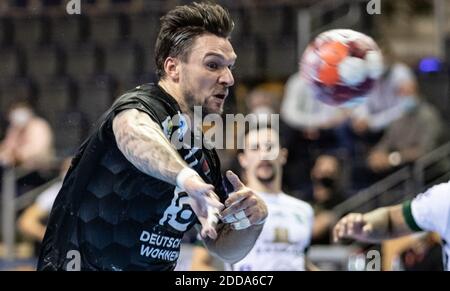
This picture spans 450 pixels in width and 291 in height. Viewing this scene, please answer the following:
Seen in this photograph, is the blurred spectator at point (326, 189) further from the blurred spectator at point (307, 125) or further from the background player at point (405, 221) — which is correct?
the background player at point (405, 221)

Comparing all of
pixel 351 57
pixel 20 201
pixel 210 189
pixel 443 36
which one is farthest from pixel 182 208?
pixel 443 36

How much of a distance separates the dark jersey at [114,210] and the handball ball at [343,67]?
1.67 meters

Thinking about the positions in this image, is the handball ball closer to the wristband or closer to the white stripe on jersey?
the white stripe on jersey

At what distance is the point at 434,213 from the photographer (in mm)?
4766

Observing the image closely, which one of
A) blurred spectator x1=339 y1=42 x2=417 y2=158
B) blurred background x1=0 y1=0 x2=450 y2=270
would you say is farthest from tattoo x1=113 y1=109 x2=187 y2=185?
blurred spectator x1=339 y1=42 x2=417 y2=158

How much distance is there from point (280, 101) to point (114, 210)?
555 cm

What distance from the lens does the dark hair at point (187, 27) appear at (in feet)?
14.0

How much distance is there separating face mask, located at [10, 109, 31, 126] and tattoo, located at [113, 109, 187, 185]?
6144mm

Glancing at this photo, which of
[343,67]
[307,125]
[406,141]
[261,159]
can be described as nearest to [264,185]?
[261,159]

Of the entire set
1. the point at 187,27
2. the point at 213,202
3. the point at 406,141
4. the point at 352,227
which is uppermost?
the point at 187,27

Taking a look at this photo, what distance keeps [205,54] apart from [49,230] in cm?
103

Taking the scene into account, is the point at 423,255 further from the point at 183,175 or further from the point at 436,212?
the point at 183,175

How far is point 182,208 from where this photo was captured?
4125mm
